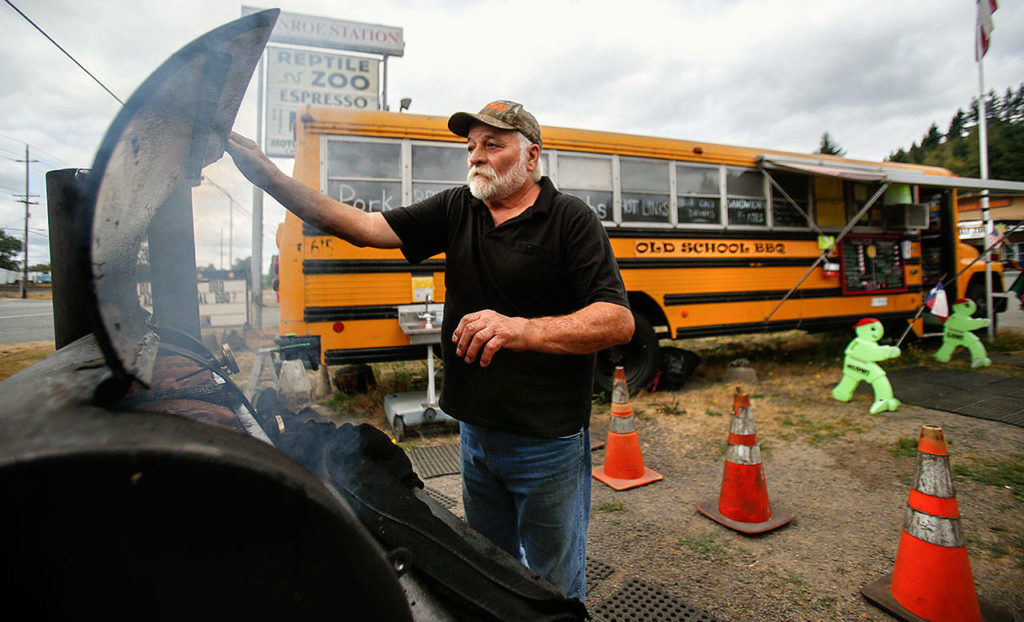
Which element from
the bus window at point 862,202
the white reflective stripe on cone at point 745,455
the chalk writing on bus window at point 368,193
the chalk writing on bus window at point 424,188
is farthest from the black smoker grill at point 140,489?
the bus window at point 862,202

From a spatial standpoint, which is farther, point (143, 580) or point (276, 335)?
point (276, 335)

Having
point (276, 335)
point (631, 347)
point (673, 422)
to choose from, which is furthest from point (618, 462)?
point (276, 335)

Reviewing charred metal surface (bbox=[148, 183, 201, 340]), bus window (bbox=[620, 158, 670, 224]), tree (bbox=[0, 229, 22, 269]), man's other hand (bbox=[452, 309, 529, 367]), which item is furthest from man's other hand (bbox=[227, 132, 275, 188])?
bus window (bbox=[620, 158, 670, 224])

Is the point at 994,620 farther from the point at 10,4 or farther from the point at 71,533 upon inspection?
the point at 10,4

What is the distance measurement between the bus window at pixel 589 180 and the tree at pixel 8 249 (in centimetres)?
467

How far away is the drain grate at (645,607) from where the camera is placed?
84.0 inches

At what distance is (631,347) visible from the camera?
571 centimetres

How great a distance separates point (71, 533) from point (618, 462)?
3399mm

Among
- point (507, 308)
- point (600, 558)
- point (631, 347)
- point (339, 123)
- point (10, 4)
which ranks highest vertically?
point (339, 123)

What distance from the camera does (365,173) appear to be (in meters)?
4.70

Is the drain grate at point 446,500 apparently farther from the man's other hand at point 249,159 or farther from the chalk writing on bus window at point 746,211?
the chalk writing on bus window at point 746,211

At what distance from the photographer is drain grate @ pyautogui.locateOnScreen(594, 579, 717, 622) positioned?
7.00 ft

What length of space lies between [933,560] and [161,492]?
273cm

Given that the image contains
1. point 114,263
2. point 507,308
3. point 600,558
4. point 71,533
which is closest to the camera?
point 71,533
